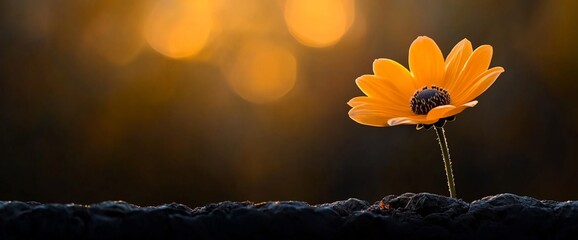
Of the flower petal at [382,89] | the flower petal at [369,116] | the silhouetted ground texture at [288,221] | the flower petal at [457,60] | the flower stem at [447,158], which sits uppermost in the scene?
the flower petal at [457,60]

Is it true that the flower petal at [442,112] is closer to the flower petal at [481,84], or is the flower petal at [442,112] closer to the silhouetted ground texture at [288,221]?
the flower petal at [481,84]

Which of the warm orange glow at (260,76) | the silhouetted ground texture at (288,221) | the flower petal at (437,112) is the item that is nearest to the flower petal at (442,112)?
the flower petal at (437,112)

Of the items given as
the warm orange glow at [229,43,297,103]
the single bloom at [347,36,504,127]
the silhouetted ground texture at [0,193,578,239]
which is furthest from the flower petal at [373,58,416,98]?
the warm orange glow at [229,43,297,103]

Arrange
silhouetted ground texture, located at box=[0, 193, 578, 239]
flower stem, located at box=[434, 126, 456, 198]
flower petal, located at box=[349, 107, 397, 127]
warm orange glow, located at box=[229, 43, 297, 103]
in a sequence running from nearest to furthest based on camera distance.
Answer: silhouetted ground texture, located at box=[0, 193, 578, 239] → flower stem, located at box=[434, 126, 456, 198] → flower petal, located at box=[349, 107, 397, 127] → warm orange glow, located at box=[229, 43, 297, 103]

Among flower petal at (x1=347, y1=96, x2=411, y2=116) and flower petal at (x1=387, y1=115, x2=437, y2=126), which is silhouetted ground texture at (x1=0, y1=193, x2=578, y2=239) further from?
flower petal at (x1=347, y1=96, x2=411, y2=116)

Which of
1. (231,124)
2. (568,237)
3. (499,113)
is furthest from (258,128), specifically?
(568,237)

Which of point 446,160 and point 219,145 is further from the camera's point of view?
point 219,145

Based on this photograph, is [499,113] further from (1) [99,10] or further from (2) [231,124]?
(1) [99,10]
